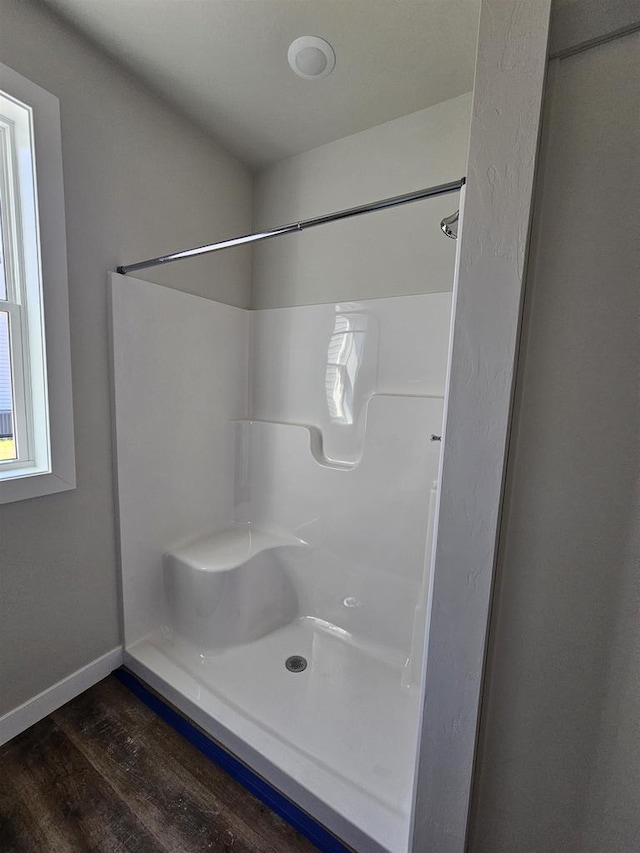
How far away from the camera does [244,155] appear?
195 centimetres

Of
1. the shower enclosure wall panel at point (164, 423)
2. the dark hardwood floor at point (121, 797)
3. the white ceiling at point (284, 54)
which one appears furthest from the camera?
the shower enclosure wall panel at point (164, 423)

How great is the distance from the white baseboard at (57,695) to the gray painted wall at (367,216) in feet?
6.54

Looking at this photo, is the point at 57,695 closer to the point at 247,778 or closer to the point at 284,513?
the point at 247,778

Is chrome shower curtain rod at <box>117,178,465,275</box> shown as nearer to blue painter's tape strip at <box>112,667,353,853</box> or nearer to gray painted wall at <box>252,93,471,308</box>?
gray painted wall at <box>252,93,471,308</box>

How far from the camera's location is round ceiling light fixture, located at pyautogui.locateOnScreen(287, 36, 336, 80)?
50.9 inches

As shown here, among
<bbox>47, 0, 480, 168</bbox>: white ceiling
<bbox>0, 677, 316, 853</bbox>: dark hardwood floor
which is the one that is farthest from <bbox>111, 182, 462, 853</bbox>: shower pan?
<bbox>47, 0, 480, 168</bbox>: white ceiling

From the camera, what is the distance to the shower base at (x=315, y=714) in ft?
3.42

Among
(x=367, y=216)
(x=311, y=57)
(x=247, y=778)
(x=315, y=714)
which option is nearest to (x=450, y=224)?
(x=367, y=216)

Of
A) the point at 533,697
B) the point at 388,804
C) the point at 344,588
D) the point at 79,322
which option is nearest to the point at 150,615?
the point at 344,588

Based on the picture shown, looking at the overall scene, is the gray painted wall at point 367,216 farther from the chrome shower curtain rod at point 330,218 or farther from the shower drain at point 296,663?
the shower drain at point 296,663

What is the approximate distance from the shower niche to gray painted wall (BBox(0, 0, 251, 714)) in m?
0.09

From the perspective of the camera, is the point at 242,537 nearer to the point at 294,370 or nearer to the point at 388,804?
the point at 294,370

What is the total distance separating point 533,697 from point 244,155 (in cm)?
256

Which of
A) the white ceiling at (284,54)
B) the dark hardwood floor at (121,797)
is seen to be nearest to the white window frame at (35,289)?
the white ceiling at (284,54)
